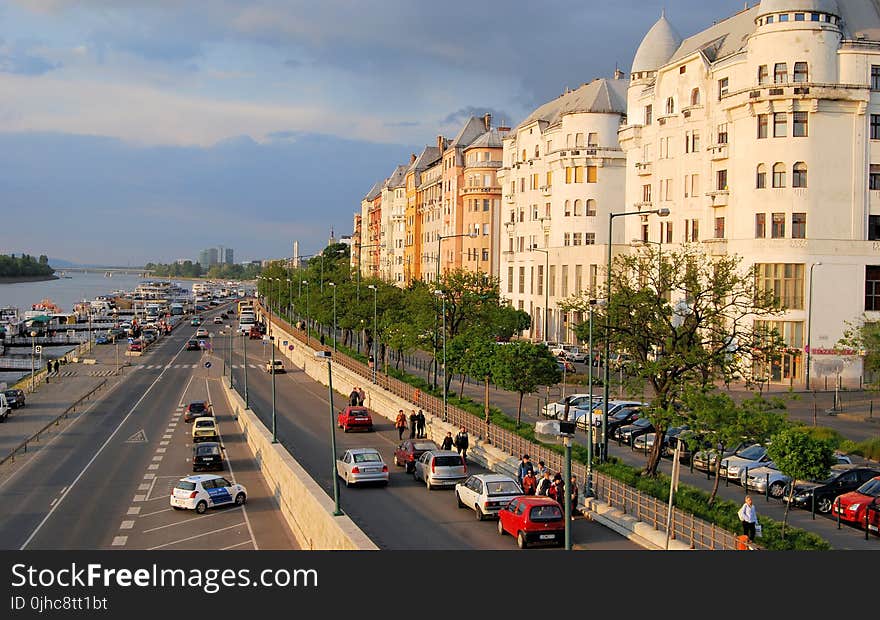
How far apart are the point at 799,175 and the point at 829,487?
34772 millimetres

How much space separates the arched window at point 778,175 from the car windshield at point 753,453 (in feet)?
95.1

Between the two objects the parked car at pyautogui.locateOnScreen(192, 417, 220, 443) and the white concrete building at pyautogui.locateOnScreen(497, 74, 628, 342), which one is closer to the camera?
the parked car at pyautogui.locateOnScreen(192, 417, 220, 443)

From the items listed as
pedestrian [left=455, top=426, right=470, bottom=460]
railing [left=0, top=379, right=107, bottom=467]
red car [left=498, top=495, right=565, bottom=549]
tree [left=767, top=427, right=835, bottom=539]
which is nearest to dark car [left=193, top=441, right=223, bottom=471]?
railing [left=0, top=379, right=107, bottom=467]

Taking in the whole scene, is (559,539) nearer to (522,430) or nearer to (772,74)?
(522,430)

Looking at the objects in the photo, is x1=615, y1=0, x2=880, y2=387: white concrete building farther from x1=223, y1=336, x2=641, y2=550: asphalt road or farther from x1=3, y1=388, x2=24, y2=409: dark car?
x1=3, y1=388, x2=24, y2=409: dark car

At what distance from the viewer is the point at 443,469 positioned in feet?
113

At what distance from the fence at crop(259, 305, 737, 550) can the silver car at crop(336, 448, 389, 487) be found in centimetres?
500

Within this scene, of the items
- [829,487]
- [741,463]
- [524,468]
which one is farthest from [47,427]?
[829,487]

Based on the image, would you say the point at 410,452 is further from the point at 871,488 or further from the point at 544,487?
the point at 871,488

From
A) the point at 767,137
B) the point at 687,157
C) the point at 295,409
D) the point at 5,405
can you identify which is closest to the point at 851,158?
the point at 767,137

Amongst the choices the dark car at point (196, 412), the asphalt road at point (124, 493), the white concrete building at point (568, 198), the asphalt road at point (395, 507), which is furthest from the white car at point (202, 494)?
the white concrete building at point (568, 198)

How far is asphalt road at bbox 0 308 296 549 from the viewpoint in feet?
106

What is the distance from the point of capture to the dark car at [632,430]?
41.8 m

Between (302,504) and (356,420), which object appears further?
(356,420)
